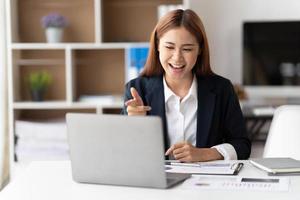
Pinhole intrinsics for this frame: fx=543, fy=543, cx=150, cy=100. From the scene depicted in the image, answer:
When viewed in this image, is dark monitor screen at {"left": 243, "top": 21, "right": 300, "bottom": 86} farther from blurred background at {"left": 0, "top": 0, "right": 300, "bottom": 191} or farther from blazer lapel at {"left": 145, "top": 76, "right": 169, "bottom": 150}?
blazer lapel at {"left": 145, "top": 76, "right": 169, "bottom": 150}

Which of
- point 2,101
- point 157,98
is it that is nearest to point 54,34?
point 2,101

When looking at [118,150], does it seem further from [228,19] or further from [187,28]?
[228,19]

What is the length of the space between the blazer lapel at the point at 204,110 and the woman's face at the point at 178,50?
12cm

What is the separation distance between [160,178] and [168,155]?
1.43 feet

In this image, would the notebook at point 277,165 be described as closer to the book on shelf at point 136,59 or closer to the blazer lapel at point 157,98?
the blazer lapel at point 157,98

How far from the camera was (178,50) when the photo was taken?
1960 millimetres

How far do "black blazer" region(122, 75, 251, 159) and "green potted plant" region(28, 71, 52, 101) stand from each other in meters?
1.82

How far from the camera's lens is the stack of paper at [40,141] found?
3711 millimetres

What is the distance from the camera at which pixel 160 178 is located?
144 cm

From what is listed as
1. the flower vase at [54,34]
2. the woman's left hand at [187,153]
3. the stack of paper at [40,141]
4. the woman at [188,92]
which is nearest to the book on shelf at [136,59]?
the flower vase at [54,34]

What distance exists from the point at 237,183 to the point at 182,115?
23.5 inches

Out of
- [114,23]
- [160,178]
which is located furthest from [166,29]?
[114,23]

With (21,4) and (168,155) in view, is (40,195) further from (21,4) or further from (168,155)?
(21,4)

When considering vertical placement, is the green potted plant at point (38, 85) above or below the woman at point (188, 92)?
below
